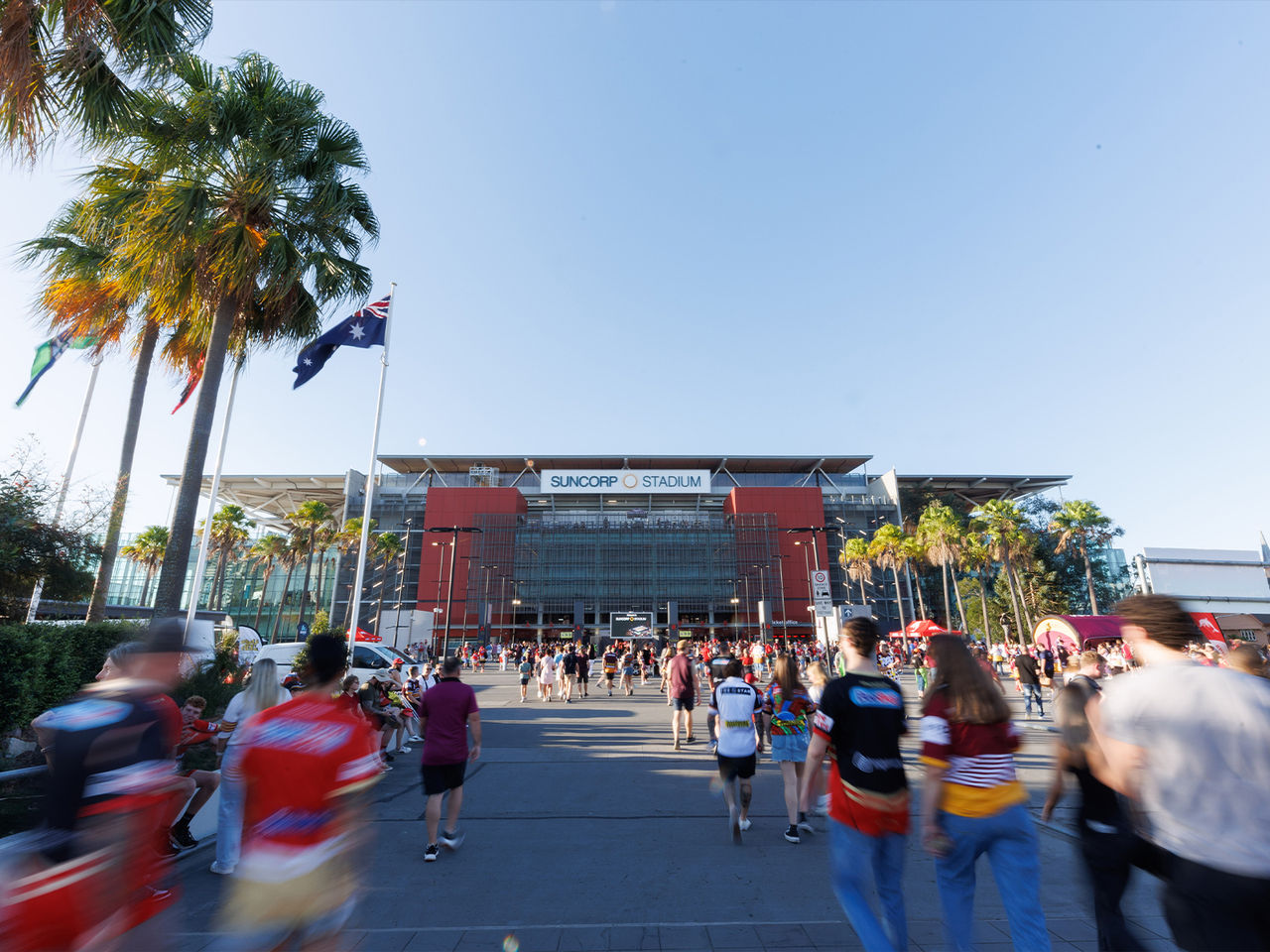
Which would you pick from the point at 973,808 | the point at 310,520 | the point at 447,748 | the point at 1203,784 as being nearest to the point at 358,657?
the point at 447,748

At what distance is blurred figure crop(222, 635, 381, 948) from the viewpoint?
8.01 ft

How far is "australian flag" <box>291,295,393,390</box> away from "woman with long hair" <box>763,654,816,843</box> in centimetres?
1117

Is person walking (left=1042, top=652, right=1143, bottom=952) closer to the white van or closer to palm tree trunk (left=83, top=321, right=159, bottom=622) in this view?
the white van

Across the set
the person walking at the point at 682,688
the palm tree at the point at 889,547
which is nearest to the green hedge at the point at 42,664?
the person walking at the point at 682,688

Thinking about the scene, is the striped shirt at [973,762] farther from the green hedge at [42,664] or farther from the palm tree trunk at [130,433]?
the palm tree trunk at [130,433]

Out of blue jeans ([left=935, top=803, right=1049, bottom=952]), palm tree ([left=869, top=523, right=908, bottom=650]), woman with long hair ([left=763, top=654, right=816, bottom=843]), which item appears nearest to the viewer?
blue jeans ([left=935, top=803, right=1049, bottom=952])

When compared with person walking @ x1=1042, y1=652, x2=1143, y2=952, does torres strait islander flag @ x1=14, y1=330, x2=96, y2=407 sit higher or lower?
higher

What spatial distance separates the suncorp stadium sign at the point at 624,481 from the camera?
66.4m

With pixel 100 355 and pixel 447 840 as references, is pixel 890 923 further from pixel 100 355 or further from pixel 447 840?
pixel 100 355

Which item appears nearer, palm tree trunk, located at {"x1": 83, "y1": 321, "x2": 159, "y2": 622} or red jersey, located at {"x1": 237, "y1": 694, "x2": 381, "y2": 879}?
red jersey, located at {"x1": 237, "y1": 694, "x2": 381, "y2": 879}

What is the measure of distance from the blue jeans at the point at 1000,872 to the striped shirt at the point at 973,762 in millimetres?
60

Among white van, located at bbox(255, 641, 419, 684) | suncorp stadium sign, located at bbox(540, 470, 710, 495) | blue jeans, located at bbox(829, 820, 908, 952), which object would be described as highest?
suncorp stadium sign, located at bbox(540, 470, 710, 495)

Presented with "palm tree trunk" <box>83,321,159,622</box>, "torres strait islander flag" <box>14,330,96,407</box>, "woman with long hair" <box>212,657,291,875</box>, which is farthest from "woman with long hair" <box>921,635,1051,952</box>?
"torres strait islander flag" <box>14,330,96,407</box>

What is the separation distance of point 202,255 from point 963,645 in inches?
485
